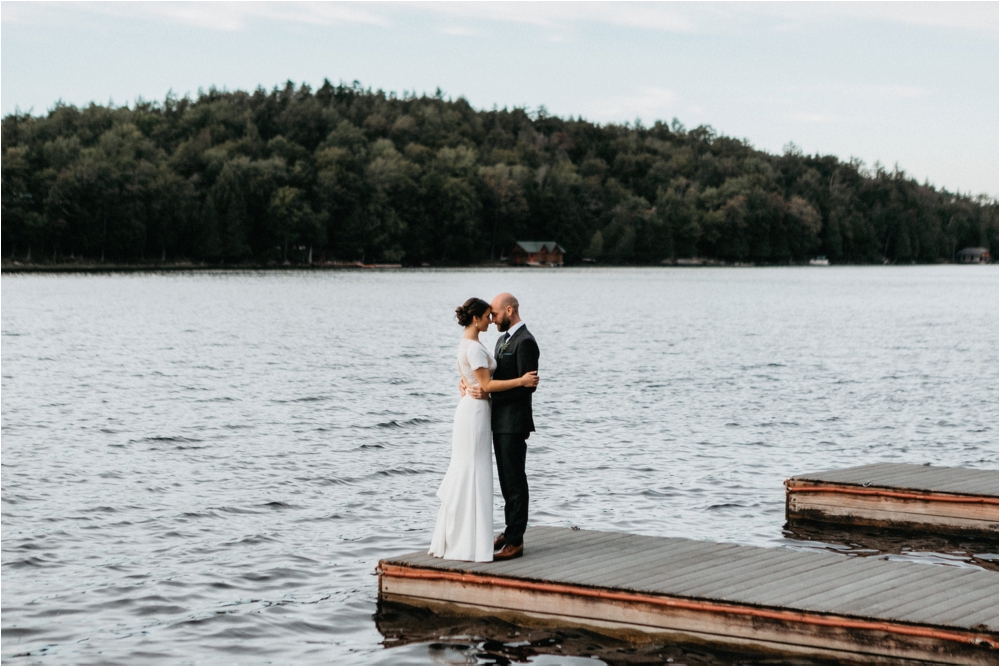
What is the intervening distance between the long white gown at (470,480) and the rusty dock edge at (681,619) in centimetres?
36

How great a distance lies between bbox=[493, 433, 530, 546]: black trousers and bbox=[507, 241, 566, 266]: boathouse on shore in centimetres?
17458

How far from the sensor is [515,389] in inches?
411

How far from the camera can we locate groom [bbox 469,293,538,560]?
1019cm

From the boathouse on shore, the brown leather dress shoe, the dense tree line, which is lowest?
the brown leather dress shoe

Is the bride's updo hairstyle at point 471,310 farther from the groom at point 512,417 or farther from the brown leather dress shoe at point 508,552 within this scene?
the brown leather dress shoe at point 508,552

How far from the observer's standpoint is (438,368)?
3988 centimetres

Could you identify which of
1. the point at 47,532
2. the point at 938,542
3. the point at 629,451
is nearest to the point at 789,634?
the point at 938,542

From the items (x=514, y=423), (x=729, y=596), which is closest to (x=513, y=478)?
(x=514, y=423)

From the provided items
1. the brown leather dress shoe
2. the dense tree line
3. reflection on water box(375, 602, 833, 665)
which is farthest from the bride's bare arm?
the dense tree line

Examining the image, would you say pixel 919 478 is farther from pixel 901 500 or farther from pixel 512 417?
pixel 512 417

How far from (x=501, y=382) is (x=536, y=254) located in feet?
589

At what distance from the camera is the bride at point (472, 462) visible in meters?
10.3

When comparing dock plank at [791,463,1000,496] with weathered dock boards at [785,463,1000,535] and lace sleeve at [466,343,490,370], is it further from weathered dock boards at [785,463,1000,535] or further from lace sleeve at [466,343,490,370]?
lace sleeve at [466,343,490,370]

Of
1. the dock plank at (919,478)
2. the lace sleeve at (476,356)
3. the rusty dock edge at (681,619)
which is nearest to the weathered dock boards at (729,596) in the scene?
the rusty dock edge at (681,619)
